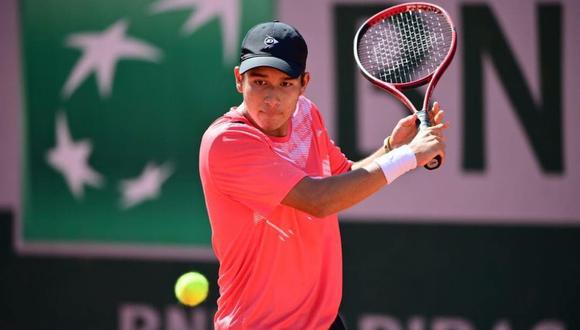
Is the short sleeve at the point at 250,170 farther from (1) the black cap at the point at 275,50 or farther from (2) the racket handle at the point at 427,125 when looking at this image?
(2) the racket handle at the point at 427,125

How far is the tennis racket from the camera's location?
3.64 metres

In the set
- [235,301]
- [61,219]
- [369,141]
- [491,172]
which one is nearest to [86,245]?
[61,219]

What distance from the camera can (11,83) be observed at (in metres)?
5.74

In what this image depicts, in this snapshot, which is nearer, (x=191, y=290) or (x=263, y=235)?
(x=263, y=235)

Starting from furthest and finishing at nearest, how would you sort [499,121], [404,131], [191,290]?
[499,121] < [191,290] < [404,131]

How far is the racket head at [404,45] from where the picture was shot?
12.0ft

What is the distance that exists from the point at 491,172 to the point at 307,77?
2.21 meters

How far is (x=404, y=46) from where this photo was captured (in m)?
3.83

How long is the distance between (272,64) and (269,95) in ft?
0.32

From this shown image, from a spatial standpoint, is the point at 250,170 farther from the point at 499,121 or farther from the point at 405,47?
the point at 499,121

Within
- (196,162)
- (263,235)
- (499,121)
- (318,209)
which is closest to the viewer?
(318,209)

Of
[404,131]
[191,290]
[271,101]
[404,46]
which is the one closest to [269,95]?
[271,101]

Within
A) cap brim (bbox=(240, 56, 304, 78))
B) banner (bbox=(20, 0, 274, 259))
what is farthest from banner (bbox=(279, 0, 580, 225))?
cap brim (bbox=(240, 56, 304, 78))

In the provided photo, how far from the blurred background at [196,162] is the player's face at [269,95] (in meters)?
2.18
